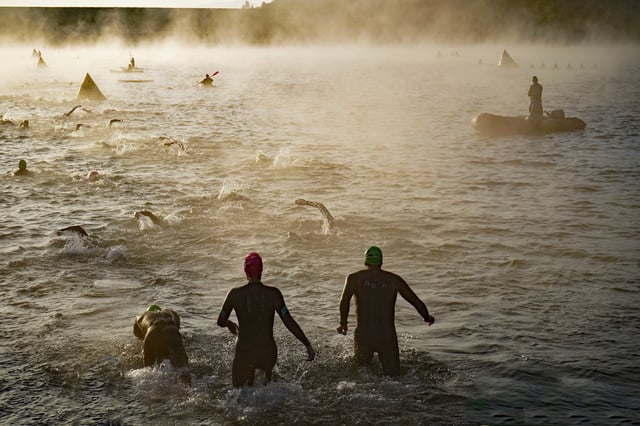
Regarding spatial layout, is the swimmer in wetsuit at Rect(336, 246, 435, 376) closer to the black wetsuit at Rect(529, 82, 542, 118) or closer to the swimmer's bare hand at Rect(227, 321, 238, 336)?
the swimmer's bare hand at Rect(227, 321, 238, 336)

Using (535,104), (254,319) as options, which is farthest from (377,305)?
(535,104)

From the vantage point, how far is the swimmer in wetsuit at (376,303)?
10461mm

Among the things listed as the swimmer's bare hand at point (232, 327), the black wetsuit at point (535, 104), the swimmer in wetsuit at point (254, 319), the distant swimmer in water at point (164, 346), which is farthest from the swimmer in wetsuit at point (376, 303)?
the black wetsuit at point (535, 104)

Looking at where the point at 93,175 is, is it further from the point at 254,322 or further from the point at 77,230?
the point at 254,322

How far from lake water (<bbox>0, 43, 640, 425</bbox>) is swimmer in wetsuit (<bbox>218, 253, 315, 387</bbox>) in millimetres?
495

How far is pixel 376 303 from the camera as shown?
1052 centimetres

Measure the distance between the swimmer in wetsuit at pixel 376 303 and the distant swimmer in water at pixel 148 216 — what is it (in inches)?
424

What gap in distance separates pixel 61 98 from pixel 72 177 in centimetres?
3298

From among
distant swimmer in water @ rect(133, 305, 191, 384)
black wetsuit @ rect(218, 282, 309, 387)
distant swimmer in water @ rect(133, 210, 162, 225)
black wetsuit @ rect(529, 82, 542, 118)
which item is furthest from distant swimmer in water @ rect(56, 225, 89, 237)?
black wetsuit @ rect(529, 82, 542, 118)

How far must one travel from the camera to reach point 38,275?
1616 cm

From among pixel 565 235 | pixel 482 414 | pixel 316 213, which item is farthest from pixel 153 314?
pixel 565 235

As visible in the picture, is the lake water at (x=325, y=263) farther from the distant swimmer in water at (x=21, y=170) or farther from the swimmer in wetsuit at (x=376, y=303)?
the distant swimmer in water at (x=21, y=170)

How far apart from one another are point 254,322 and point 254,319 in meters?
0.04

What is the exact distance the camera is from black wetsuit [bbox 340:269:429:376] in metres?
10.5
